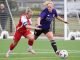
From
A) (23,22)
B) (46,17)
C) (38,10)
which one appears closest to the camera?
(23,22)

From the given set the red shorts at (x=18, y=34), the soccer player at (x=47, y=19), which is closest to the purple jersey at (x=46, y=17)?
the soccer player at (x=47, y=19)

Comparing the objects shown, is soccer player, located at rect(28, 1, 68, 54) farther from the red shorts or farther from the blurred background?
the blurred background

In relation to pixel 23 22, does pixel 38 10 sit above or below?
below

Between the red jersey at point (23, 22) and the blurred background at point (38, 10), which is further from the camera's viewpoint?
the blurred background at point (38, 10)

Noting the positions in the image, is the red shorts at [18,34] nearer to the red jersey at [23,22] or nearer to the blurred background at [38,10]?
the red jersey at [23,22]

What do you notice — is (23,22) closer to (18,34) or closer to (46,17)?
(18,34)

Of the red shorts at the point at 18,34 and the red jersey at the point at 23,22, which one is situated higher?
the red jersey at the point at 23,22

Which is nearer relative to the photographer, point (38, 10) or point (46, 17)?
point (46, 17)

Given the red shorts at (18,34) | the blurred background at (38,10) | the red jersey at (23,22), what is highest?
the red jersey at (23,22)

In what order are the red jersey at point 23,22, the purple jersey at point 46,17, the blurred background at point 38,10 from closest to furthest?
the red jersey at point 23,22 < the purple jersey at point 46,17 < the blurred background at point 38,10

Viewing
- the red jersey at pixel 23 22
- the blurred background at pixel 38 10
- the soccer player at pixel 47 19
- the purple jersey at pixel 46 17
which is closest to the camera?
the red jersey at pixel 23 22

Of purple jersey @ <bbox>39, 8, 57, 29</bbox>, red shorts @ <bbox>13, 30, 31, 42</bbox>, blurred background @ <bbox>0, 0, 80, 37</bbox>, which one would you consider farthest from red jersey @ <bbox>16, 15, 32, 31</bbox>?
blurred background @ <bbox>0, 0, 80, 37</bbox>

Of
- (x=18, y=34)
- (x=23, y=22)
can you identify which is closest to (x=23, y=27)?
(x=18, y=34)

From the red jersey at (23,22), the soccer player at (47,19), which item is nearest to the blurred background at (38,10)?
the soccer player at (47,19)
